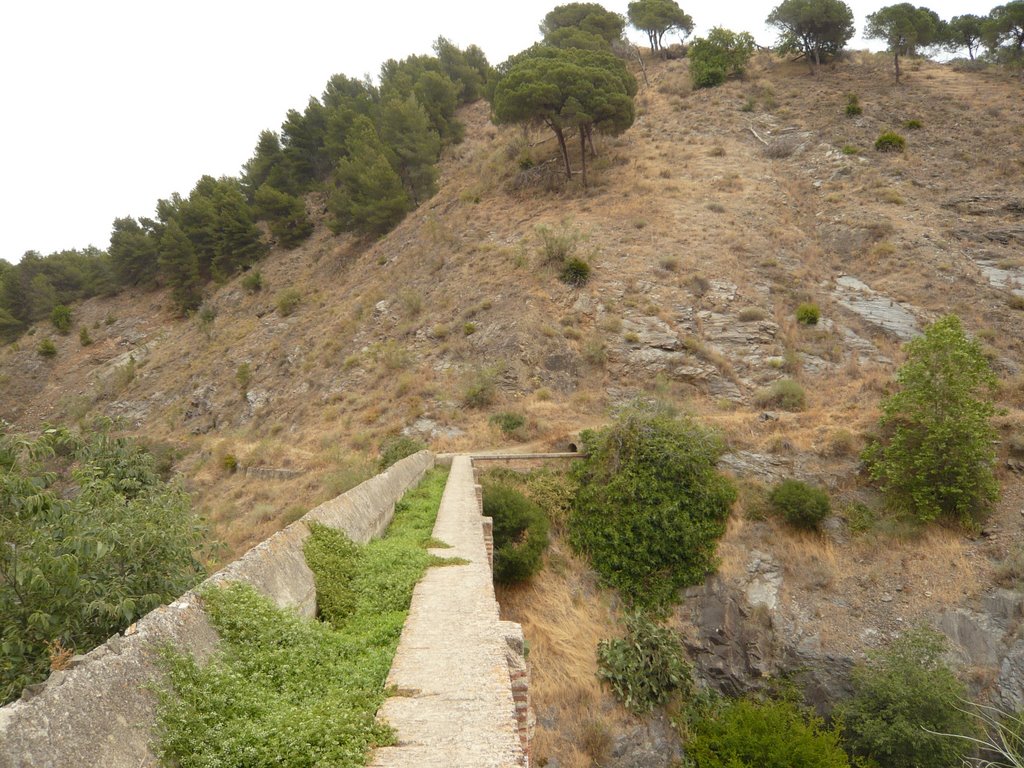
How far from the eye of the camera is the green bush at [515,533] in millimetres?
12938

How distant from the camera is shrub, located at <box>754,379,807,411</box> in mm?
19547

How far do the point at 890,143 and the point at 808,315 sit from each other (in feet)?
56.6

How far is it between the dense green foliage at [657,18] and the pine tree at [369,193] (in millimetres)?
32261

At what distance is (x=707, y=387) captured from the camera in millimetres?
21812

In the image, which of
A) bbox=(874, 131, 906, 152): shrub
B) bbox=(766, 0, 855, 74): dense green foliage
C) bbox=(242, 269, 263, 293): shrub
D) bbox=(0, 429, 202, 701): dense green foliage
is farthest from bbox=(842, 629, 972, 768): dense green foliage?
bbox=(766, 0, 855, 74): dense green foliage

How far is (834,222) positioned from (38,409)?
5343cm

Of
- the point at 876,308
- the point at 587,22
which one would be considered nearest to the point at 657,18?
the point at 587,22

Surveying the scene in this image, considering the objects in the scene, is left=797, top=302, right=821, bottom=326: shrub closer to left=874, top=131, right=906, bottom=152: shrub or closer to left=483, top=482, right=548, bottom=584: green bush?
left=874, top=131, right=906, bottom=152: shrub

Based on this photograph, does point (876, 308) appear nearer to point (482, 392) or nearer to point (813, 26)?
point (482, 392)

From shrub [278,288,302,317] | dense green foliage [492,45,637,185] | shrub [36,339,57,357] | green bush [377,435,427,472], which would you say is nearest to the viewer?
green bush [377,435,427,472]

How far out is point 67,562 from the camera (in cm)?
422

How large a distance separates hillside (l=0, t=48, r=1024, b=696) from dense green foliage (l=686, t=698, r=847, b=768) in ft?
6.57

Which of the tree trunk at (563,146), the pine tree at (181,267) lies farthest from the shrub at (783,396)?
the pine tree at (181,267)

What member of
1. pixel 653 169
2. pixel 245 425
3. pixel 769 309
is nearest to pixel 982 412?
pixel 769 309
